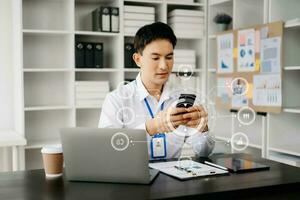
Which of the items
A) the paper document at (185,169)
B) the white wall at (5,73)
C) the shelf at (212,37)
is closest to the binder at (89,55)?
the white wall at (5,73)

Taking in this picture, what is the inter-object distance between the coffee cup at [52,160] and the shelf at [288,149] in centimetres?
184

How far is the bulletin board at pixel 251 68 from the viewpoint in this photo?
9.24 feet

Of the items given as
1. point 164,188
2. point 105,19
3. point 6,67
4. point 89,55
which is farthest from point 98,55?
point 164,188

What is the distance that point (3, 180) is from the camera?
1.42 m

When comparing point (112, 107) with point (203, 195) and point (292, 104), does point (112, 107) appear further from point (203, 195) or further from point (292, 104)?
point (292, 104)

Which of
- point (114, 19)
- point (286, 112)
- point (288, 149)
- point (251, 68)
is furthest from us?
point (114, 19)

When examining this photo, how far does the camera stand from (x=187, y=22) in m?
3.58

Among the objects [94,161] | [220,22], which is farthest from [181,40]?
[94,161]

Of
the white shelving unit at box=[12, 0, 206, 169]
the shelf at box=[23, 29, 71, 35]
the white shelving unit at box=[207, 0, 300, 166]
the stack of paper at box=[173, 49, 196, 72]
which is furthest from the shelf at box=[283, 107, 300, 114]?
the shelf at box=[23, 29, 71, 35]

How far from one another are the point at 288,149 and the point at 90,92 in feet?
5.45

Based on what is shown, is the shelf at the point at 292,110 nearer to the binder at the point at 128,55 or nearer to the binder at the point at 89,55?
the binder at the point at 128,55

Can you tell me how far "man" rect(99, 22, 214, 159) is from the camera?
4.91 feet

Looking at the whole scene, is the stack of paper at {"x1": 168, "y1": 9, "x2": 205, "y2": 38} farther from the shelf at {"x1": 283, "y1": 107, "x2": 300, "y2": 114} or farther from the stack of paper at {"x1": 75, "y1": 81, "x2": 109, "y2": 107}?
the shelf at {"x1": 283, "y1": 107, "x2": 300, "y2": 114}

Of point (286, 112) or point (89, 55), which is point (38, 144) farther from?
point (286, 112)
